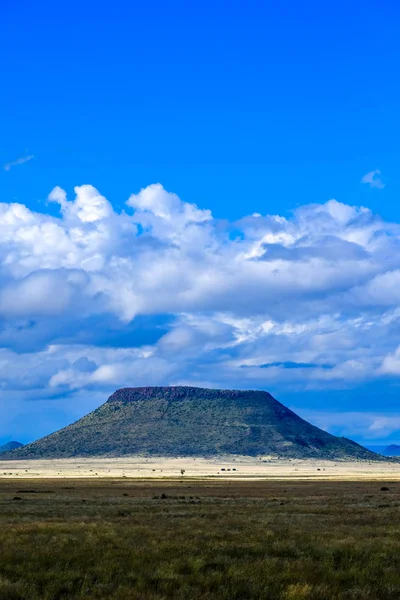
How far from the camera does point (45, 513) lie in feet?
142

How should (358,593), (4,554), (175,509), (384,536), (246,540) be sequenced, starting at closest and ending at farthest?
(358,593), (4,554), (246,540), (384,536), (175,509)

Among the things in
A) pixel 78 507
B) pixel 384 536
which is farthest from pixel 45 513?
pixel 384 536

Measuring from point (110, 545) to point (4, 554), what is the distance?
3933 millimetres

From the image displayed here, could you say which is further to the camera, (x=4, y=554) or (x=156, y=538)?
(x=156, y=538)

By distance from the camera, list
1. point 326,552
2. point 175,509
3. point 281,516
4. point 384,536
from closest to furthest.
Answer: point 326,552
point 384,536
point 281,516
point 175,509

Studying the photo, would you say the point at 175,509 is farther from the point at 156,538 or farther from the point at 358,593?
the point at 358,593

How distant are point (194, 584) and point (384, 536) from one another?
12.2 m

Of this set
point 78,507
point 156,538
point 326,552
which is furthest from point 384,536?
point 78,507

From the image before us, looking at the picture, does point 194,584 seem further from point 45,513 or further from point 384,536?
point 45,513

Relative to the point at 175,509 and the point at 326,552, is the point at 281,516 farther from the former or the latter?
the point at 326,552

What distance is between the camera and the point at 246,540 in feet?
95.5

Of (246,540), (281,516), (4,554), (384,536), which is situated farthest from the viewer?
(281,516)

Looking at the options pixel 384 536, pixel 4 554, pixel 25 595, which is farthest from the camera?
pixel 384 536

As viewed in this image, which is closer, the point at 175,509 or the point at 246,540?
the point at 246,540
